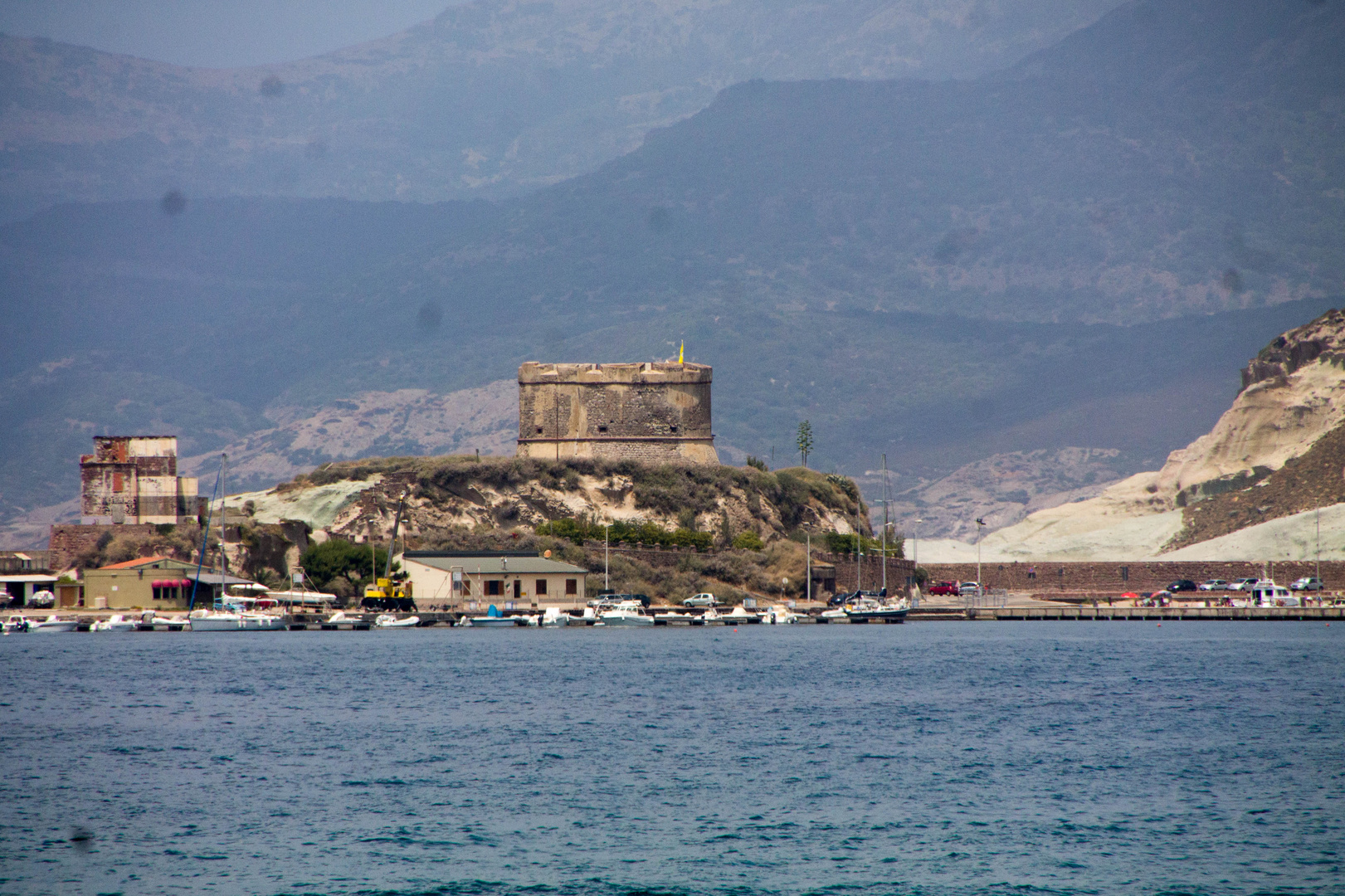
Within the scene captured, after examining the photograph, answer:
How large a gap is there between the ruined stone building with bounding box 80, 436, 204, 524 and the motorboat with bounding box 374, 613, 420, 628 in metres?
16.2

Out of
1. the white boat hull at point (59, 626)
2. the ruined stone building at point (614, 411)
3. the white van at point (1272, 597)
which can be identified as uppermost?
the ruined stone building at point (614, 411)

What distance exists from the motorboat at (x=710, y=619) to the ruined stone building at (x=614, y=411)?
58.1ft

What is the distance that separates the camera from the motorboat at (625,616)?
248 feet

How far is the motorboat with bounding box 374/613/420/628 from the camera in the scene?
74750mm

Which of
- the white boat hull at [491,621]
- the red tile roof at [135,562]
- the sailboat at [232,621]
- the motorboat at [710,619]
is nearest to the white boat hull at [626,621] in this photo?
the motorboat at [710,619]

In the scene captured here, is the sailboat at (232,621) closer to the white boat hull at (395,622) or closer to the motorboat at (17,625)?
the white boat hull at (395,622)

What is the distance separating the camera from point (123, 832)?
2941 centimetres

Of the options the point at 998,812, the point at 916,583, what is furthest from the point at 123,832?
the point at 916,583

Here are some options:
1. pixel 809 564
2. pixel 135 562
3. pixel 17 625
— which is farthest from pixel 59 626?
pixel 809 564

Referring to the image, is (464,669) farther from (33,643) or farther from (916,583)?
(916,583)

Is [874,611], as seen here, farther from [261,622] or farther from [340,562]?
[261,622]

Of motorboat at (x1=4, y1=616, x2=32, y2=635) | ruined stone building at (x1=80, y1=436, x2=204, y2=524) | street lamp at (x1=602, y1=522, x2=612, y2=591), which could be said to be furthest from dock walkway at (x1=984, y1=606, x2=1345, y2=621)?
motorboat at (x1=4, y1=616, x2=32, y2=635)

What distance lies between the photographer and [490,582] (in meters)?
79.2

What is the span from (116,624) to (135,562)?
6.91 m
